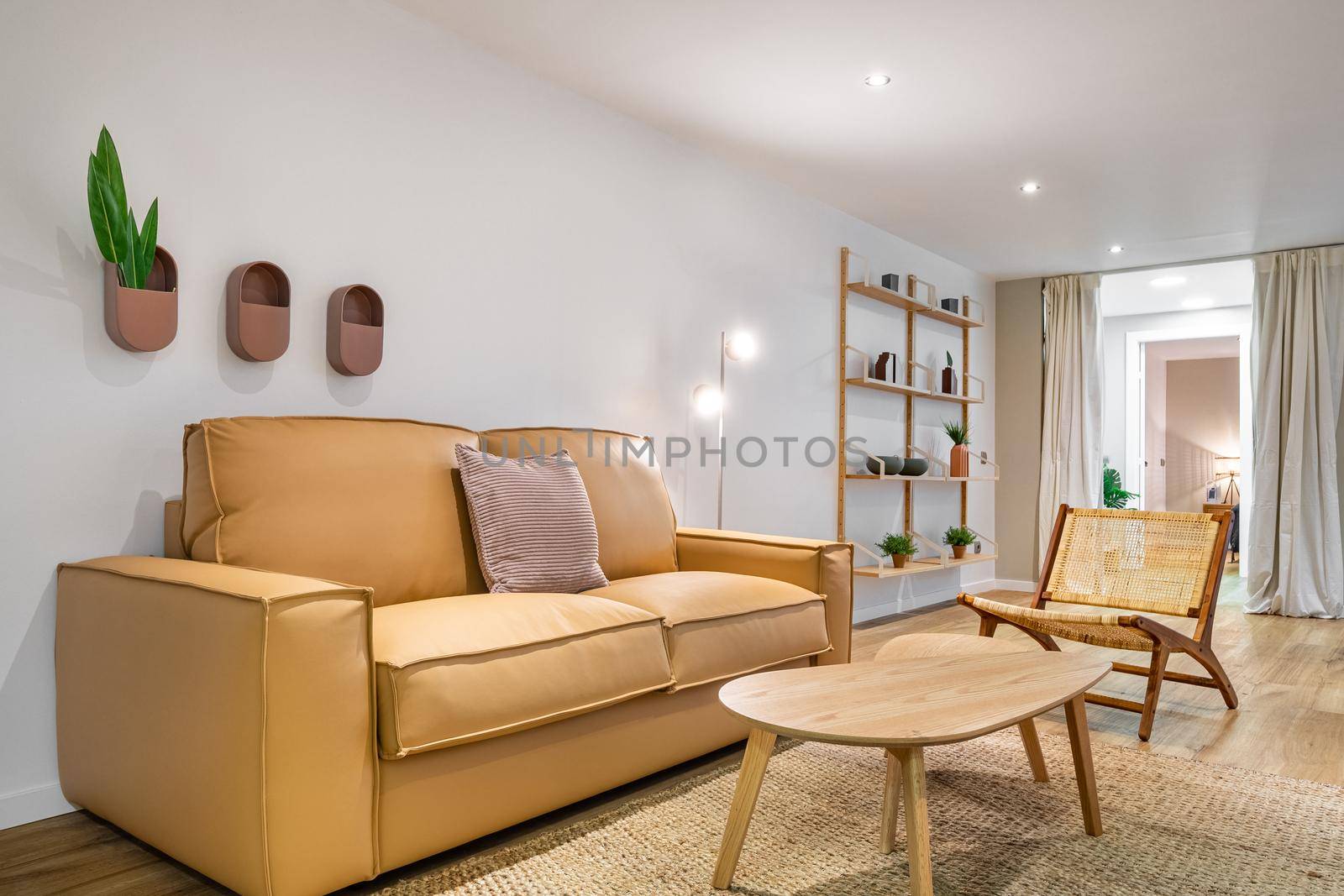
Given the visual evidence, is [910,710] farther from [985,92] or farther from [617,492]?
[985,92]

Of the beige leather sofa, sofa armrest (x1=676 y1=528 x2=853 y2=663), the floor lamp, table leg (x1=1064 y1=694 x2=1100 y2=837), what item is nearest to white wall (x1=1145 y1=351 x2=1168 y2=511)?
the floor lamp

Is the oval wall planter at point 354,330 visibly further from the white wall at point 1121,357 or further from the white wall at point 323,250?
the white wall at point 1121,357

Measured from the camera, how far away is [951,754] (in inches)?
102

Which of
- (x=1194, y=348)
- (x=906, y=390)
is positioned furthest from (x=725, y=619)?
(x=1194, y=348)

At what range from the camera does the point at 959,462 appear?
5.68m

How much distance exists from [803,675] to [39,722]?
1.80m

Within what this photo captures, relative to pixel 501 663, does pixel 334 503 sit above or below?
above

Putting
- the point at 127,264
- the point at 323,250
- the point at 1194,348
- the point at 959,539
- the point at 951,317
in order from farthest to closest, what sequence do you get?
the point at 1194,348 → the point at 951,317 → the point at 959,539 → the point at 323,250 → the point at 127,264

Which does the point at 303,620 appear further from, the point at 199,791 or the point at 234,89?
the point at 234,89

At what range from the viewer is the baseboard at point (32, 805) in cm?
200

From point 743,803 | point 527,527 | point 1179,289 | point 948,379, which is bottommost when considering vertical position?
point 743,803

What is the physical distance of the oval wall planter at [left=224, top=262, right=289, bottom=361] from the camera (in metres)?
2.37

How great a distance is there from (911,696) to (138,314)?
78.8 inches

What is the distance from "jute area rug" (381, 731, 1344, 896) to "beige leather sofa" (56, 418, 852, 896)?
0.46ft
